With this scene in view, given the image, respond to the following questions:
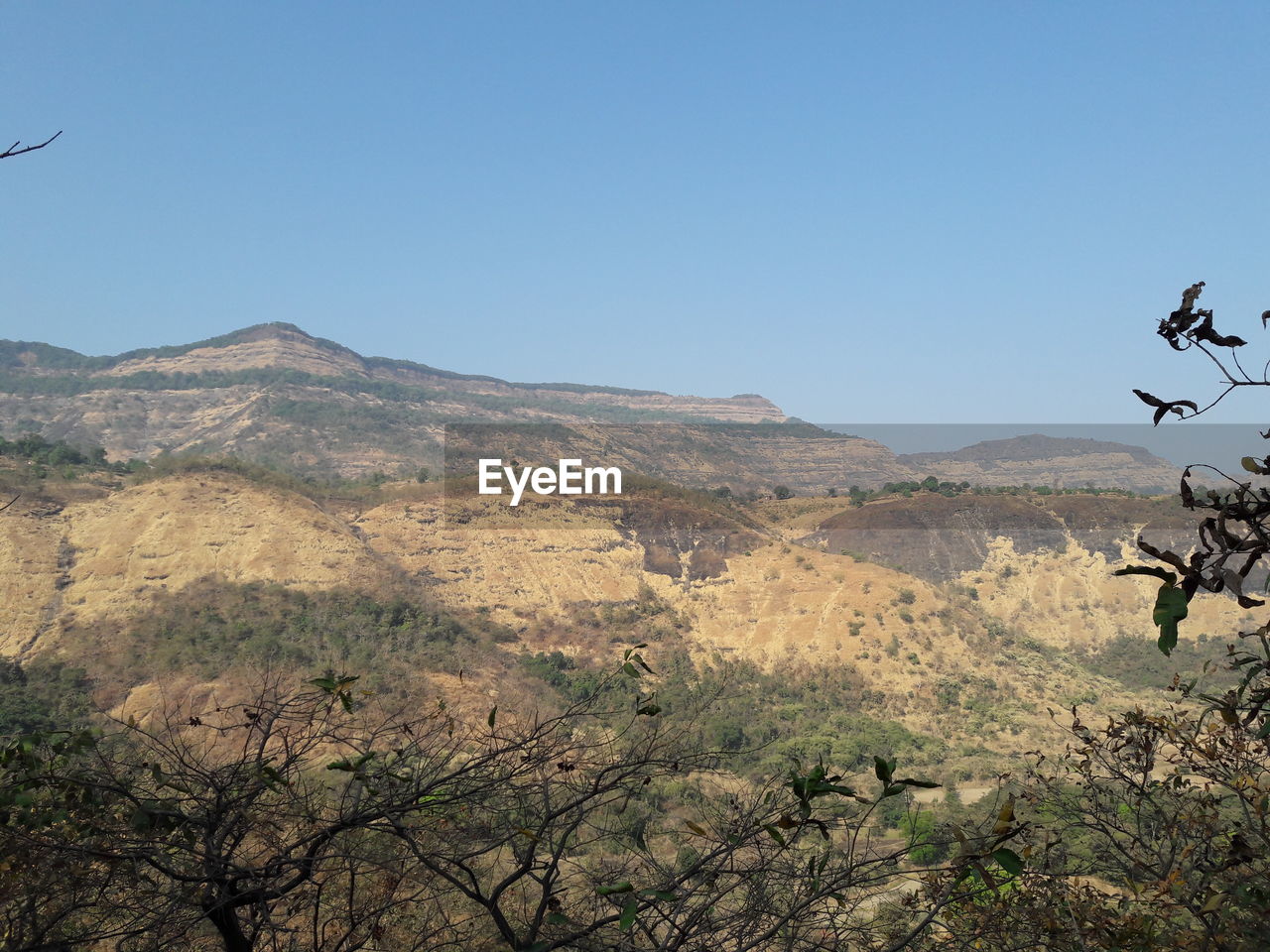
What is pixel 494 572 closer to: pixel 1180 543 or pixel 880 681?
pixel 880 681

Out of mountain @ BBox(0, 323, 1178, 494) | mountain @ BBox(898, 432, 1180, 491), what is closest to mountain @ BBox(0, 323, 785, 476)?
mountain @ BBox(0, 323, 1178, 494)

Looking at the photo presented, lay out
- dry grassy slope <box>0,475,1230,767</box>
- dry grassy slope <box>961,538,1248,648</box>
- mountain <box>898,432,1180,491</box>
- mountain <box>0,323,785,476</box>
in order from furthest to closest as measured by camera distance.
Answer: mountain <box>898,432,1180,491</box> → mountain <box>0,323,785,476</box> → dry grassy slope <box>961,538,1248,648</box> → dry grassy slope <box>0,475,1230,767</box>

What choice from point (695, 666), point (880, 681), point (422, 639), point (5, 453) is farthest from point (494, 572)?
point (5, 453)

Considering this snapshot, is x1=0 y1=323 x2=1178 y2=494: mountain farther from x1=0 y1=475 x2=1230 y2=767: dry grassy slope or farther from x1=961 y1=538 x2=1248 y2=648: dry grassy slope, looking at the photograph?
x1=961 y1=538 x2=1248 y2=648: dry grassy slope

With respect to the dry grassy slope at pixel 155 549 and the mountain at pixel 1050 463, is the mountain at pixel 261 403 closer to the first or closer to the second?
the dry grassy slope at pixel 155 549

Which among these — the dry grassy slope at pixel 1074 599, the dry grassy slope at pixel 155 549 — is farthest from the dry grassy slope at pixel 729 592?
the dry grassy slope at pixel 155 549

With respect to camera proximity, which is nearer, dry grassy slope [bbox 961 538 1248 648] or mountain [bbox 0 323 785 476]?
dry grassy slope [bbox 961 538 1248 648]
